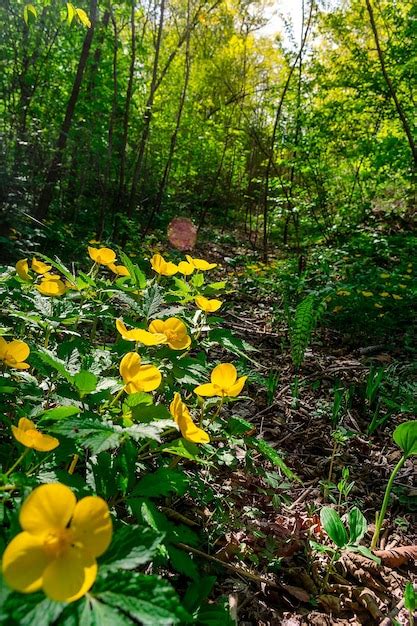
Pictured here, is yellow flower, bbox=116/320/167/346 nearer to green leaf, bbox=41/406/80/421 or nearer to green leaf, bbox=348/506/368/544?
green leaf, bbox=41/406/80/421

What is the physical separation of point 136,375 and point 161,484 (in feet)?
0.81

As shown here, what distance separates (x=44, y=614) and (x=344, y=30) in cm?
771

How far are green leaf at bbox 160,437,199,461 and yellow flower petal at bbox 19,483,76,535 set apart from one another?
322 mm

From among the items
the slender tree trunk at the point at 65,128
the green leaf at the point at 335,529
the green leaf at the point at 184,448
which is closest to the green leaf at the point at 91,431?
the green leaf at the point at 184,448

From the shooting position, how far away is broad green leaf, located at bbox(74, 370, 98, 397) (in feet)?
2.66

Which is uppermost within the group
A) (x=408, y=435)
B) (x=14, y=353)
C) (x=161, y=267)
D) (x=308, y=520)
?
(x=161, y=267)

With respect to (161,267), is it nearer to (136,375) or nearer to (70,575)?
(136,375)

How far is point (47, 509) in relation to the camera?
1.59 feet

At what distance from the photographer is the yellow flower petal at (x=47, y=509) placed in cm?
48

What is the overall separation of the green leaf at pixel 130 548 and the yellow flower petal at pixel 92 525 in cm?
6

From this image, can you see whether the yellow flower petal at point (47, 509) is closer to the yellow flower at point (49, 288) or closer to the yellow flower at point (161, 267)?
the yellow flower at point (49, 288)

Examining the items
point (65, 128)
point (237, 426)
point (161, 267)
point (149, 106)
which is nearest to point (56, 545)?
point (237, 426)

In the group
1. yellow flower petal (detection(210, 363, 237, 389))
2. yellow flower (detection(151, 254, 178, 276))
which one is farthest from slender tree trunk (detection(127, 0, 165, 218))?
yellow flower petal (detection(210, 363, 237, 389))

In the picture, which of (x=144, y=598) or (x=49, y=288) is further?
(x=49, y=288)
